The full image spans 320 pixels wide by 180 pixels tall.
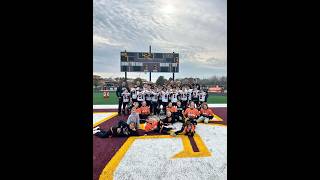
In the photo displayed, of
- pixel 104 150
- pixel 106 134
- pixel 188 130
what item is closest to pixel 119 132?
pixel 106 134

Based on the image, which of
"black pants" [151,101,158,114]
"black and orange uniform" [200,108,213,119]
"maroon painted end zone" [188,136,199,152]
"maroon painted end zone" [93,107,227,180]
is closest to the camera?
"maroon painted end zone" [93,107,227,180]

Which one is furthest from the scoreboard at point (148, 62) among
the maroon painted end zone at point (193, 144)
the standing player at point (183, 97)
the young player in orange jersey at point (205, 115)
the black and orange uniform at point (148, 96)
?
the maroon painted end zone at point (193, 144)

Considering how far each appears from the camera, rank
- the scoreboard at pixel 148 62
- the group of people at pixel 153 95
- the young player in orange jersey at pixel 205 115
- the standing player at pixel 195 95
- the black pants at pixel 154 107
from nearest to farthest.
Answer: the young player in orange jersey at pixel 205 115
the group of people at pixel 153 95
the black pants at pixel 154 107
the standing player at pixel 195 95
the scoreboard at pixel 148 62

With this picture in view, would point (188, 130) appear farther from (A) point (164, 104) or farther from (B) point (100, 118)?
(B) point (100, 118)

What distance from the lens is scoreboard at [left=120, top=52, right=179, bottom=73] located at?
18609mm

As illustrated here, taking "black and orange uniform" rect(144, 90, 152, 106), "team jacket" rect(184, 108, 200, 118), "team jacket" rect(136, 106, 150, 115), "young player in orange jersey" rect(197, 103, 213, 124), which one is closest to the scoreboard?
"black and orange uniform" rect(144, 90, 152, 106)

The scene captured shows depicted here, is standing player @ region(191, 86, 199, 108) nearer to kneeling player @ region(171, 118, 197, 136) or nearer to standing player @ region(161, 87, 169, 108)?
standing player @ region(161, 87, 169, 108)

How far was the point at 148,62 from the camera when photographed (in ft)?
62.6

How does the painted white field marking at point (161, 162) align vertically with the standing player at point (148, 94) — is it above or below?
below

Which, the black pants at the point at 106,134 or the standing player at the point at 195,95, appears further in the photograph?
the standing player at the point at 195,95

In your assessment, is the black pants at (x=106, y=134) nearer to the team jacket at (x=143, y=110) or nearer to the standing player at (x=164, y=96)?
the team jacket at (x=143, y=110)

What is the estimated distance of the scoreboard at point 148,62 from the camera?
61.1 ft
